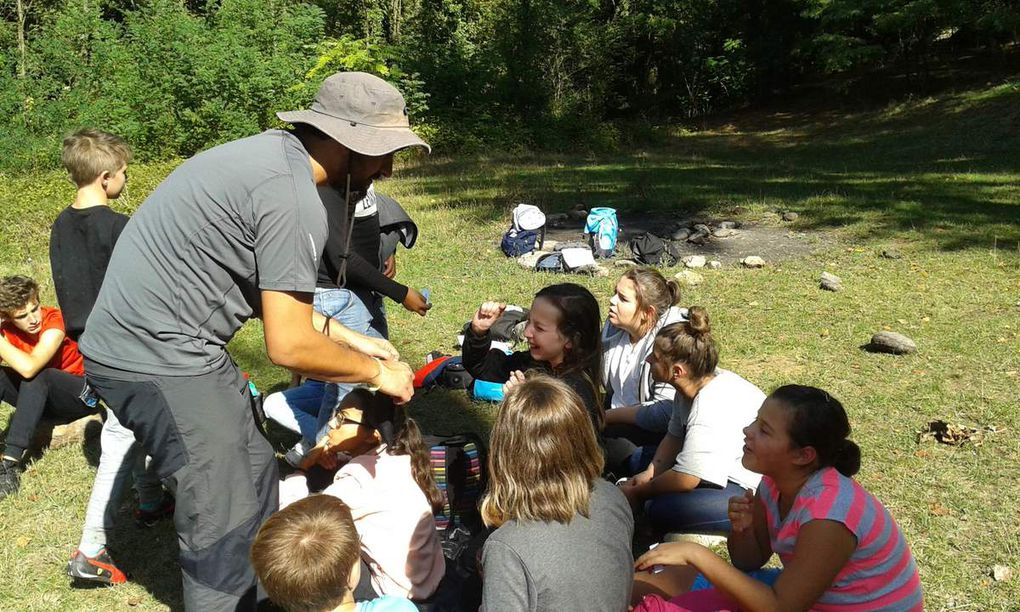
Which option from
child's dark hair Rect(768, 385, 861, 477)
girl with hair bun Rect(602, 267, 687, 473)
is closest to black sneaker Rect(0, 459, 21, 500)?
girl with hair bun Rect(602, 267, 687, 473)

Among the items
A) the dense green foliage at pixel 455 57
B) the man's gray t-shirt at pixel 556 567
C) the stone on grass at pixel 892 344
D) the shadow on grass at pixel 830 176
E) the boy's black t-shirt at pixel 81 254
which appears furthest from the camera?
the dense green foliage at pixel 455 57

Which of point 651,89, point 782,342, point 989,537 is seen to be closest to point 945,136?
point 651,89

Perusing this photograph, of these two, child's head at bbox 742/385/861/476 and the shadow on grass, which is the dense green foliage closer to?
the shadow on grass

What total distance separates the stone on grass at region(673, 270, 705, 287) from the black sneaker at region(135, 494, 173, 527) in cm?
496

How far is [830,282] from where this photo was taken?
7.43 meters

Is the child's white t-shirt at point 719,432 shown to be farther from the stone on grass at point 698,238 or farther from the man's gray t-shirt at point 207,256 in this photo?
the stone on grass at point 698,238

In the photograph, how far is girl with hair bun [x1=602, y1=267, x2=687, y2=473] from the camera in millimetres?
4168

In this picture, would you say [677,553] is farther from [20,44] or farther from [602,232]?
[20,44]

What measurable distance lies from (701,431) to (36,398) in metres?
3.51

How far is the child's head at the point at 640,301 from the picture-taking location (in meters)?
4.16

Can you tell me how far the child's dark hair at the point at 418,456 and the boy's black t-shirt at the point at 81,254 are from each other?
161 centimetres

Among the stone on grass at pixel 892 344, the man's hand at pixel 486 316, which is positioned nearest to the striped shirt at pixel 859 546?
the man's hand at pixel 486 316

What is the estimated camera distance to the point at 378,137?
95.9 inches

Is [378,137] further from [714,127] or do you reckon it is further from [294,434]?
[714,127]
